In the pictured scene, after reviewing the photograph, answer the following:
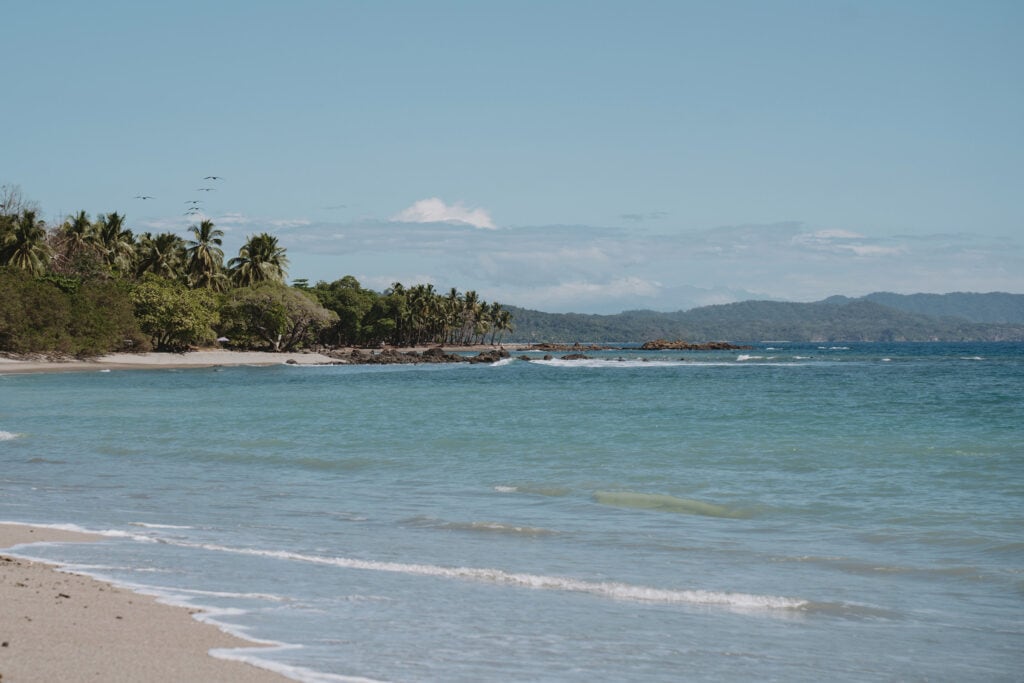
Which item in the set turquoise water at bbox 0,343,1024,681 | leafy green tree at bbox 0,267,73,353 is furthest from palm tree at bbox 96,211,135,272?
turquoise water at bbox 0,343,1024,681

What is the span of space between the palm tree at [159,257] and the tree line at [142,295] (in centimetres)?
12

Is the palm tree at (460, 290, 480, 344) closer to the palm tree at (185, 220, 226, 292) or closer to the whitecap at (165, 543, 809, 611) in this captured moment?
the palm tree at (185, 220, 226, 292)

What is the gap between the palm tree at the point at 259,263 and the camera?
95.8 m

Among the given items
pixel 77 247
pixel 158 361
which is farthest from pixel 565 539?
pixel 77 247

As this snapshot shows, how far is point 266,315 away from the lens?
284 ft

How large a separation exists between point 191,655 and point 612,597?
3.82 m

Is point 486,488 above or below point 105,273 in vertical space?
below

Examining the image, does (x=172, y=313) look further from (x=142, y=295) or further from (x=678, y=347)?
(x=678, y=347)

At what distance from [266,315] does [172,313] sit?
13268 mm

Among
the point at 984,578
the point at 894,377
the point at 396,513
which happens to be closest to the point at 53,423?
the point at 396,513

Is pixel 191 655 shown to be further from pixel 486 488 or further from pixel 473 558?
pixel 486 488

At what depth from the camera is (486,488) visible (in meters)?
15.8

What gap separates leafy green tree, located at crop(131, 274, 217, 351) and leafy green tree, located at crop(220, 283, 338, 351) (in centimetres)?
388

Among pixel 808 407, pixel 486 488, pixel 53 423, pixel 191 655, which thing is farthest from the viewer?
pixel 808 407
